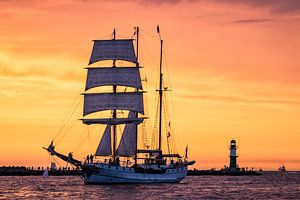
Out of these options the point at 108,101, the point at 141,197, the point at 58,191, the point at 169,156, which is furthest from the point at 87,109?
the point at 141,197

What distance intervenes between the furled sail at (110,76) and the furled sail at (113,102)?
1.74 meters

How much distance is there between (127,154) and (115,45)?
17764 millimetres

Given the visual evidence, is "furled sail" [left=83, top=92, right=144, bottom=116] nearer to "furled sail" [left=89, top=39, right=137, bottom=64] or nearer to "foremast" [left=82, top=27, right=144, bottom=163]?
"foremast" [left=82, top=27, right=144, bottom=163]

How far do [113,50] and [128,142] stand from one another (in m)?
15.1

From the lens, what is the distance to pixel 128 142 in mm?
129500

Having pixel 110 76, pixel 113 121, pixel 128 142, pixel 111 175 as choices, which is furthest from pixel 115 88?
pixel 111 175

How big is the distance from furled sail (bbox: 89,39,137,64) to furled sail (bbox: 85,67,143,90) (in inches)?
68.1

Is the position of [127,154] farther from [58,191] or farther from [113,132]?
[58,191]

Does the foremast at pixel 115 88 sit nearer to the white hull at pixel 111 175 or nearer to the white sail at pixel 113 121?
the white sail at pixel 113 121

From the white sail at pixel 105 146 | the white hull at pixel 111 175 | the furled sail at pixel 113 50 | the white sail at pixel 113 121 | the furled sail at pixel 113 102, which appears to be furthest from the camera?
the furled sail at pixel 113 102

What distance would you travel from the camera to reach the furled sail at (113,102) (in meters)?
131

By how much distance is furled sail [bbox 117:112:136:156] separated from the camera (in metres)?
129

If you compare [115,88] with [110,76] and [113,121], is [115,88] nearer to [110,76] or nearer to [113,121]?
[110,76]

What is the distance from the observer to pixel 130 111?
13188 centimetres
